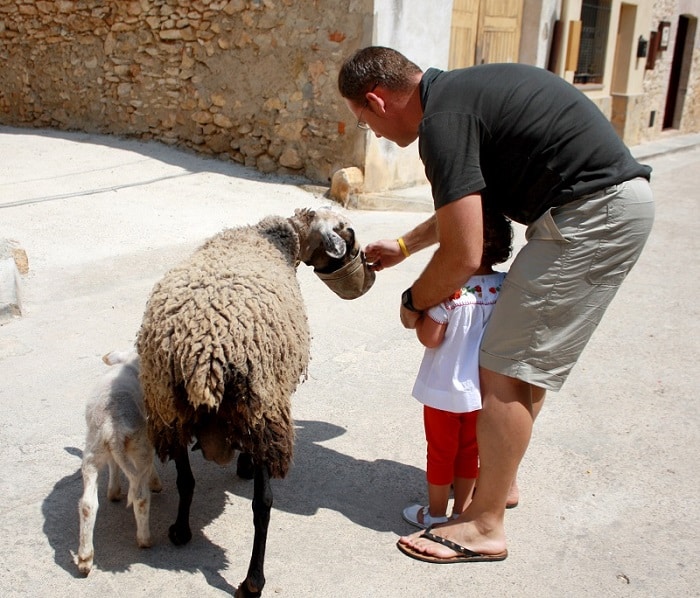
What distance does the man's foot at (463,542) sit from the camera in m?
2.77

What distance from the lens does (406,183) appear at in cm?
930

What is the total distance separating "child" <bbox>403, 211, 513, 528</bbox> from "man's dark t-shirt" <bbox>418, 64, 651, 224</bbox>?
273 mm

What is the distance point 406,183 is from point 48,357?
19.3ft

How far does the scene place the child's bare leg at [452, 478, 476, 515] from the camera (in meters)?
2.99

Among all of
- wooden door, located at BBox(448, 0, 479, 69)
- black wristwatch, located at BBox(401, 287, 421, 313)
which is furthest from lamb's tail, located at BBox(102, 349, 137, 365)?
wooden door, located at BBox(448, 0, 479, 69)

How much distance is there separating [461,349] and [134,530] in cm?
147

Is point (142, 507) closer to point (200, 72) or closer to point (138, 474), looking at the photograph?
point (138, 474)

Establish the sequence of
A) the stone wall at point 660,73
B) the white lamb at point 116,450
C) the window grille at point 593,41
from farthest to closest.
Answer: the stone wall at point 660,73 → the window grille at point 593,41 → the white lamb at point 116,450

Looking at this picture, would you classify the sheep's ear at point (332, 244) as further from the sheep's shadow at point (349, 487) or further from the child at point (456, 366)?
the sheep's shadow at point (349, 487)

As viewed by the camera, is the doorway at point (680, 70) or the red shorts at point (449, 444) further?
the doorway at point (680, 70)

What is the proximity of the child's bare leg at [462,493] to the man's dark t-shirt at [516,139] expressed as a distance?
114 centimetres

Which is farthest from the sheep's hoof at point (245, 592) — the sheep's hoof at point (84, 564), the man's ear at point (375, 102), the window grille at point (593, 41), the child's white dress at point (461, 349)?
the window grille at point (593, 41)

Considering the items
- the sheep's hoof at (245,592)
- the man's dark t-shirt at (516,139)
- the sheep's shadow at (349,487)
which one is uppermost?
the man's dark t-shirt at (516,139)

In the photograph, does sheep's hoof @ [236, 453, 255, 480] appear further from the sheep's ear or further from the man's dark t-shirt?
the man's dark t-shirt
